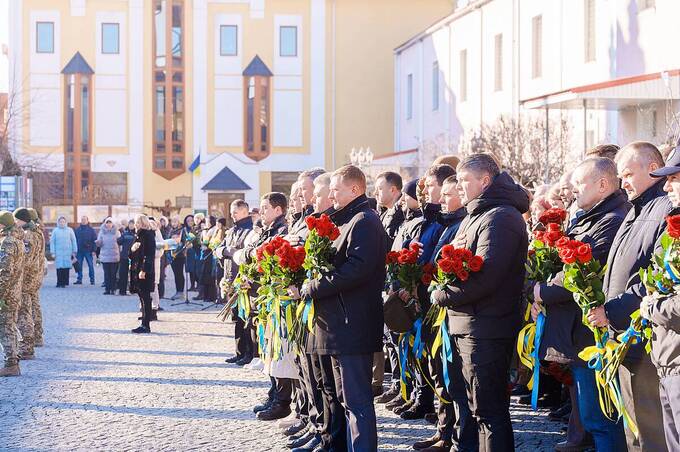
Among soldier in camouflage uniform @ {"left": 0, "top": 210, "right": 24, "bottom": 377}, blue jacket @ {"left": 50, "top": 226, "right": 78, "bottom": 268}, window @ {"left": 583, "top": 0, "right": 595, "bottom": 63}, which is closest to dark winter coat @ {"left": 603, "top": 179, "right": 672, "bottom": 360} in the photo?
soldier in camouflage uniform @ {"left": 0, "top": 210, "right": 24, "bottom": 377}

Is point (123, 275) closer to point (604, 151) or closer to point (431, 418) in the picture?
point (431, 418)

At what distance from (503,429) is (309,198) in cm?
362

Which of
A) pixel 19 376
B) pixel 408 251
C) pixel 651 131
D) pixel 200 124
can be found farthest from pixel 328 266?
pixel 200 124

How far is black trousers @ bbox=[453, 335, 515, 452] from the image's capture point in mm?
7039

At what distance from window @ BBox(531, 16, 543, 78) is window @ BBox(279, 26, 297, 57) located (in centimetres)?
2126

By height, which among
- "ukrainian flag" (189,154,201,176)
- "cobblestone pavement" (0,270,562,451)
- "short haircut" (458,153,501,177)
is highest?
"ukrainian flag" (189,154,201,176)

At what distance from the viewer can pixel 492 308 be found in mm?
7051

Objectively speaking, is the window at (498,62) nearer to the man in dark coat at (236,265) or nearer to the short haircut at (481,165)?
the man in dark coat at (236,265)

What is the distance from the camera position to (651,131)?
24.8 m

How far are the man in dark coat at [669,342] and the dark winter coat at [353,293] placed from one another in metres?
2.38

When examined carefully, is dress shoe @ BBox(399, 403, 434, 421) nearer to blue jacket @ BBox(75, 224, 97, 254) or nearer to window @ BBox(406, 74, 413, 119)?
blue jacket @ BBox(75, 224, 97, 254)

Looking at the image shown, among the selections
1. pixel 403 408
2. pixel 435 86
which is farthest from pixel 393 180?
pixel 435 86

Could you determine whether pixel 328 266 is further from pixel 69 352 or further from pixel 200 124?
pixel 200 124

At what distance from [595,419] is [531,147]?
21.3 meters
